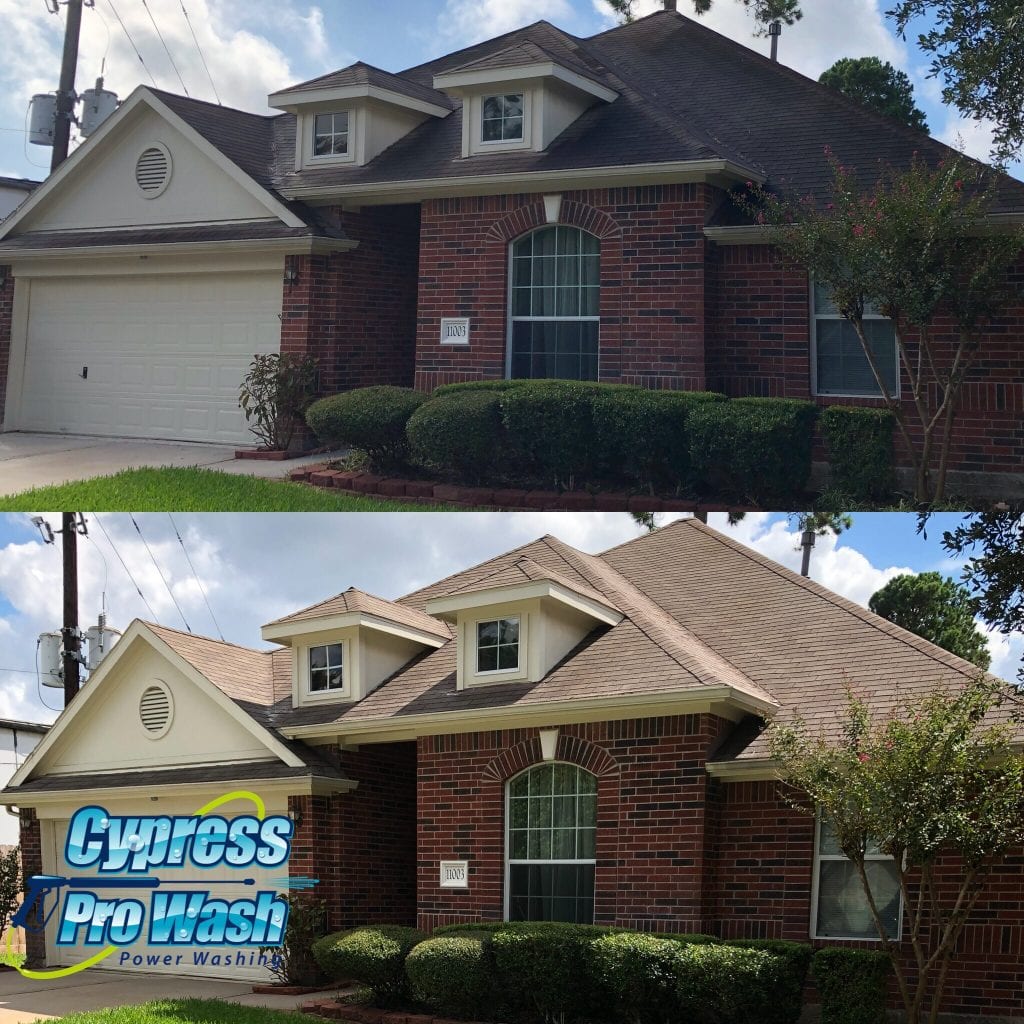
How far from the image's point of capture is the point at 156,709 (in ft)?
57.4

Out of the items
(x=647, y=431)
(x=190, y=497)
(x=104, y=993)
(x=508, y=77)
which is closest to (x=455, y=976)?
(x=104, y=993)

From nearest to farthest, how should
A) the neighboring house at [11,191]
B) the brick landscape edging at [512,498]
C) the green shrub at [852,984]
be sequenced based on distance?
1. the green shrub at [852,984]
2. the brick landscape edging at [512,498]
3. the neighboring house at [11,191]

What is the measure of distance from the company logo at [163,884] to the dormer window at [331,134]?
1053 cm

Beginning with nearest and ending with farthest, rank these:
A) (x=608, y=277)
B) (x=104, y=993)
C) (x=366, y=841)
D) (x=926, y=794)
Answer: (x=926, y=794)
(x=104, y=993)
(x=366, y=841)
(x=608, y=277)

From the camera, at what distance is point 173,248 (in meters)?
21.5

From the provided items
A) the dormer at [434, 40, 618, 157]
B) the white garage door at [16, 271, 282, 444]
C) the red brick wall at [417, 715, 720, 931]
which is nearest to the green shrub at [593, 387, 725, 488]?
the red brick wall at [417, 715, 720, 931]

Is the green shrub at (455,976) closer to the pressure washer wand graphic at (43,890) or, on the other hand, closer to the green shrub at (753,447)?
the pressure washer wand graphic at (43,890)

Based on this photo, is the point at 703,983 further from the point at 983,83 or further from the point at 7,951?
the point at 7,951

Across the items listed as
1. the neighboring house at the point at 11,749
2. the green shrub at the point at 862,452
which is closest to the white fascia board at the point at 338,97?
the green shrub at the point at 862,452

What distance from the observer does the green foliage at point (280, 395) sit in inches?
797

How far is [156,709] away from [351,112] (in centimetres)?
973

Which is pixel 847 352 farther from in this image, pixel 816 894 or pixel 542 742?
pixel 816 894

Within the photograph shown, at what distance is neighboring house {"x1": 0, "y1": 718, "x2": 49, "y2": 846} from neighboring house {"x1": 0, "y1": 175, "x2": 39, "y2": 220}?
1343 centimetres

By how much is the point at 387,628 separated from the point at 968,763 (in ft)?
24.5
